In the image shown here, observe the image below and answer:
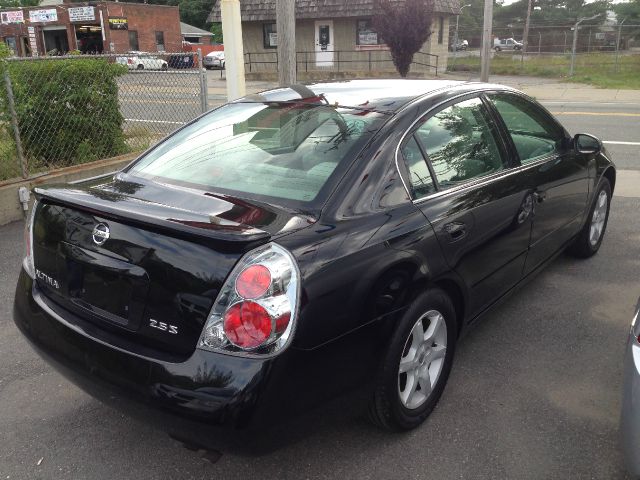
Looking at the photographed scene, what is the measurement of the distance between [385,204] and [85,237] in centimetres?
127

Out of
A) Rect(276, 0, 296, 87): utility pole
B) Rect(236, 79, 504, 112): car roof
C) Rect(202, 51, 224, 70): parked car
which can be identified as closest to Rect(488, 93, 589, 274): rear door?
Rect(236, 79, 504, 112): car roof

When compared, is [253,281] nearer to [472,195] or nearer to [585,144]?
[472,195]

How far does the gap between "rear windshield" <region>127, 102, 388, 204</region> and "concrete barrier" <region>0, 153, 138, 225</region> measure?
3511mm

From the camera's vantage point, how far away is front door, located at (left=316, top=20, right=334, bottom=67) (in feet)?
103

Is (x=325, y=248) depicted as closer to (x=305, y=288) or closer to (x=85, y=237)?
(x=305, y=288)

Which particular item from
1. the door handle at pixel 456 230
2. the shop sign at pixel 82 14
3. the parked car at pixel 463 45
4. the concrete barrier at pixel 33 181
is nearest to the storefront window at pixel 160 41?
the shop sign at pixel 82 14

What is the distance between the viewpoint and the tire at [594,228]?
188 inches

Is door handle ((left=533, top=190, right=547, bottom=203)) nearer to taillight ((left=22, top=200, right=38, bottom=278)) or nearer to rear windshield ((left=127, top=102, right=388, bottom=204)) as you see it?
rear windshield ((left=127, top=102, right=388, bottom=204))

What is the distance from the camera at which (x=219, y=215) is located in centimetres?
235

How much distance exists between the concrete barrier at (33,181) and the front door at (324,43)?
85.2 ft

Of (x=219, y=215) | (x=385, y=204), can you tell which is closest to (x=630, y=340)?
(x=385, y=204)

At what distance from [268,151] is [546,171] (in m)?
1.91

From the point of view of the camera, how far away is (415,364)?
2.78 meters

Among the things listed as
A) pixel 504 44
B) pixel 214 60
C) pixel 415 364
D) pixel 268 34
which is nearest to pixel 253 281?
pixel 415 364
